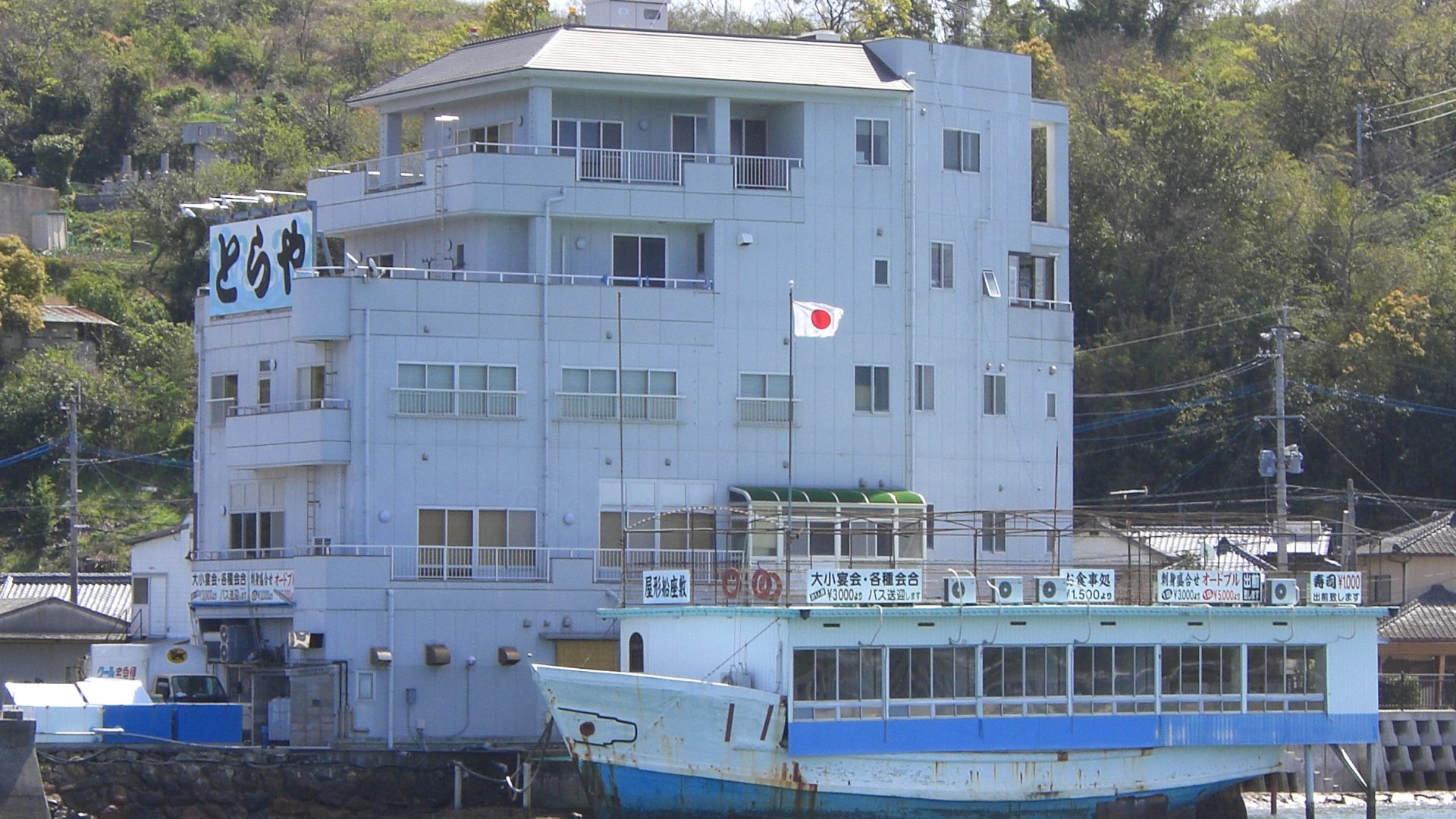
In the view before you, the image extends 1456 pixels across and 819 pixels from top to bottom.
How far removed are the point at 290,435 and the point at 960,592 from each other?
56.3 feet

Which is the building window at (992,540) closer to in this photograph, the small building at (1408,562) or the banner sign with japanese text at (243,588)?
the small building at (1408,562)

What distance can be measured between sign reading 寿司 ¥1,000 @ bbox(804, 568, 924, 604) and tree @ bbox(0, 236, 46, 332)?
50122 mm

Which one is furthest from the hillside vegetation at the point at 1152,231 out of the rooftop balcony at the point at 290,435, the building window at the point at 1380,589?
the rooftop balcony at the point at 290,435

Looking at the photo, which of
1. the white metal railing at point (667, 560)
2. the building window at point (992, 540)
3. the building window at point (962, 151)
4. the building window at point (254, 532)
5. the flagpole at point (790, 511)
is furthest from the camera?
the building window at point (962, 151)

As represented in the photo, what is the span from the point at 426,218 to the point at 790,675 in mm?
17709

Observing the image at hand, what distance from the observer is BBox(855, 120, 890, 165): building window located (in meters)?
56.6

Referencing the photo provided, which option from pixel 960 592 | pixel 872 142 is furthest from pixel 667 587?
pixel 872 142

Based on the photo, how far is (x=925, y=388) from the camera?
188 ft

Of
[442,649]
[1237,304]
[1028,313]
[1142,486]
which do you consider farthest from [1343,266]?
[442,649]

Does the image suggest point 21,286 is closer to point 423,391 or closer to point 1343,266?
point 423,391

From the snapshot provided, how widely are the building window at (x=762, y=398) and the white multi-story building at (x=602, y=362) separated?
78 millimetres

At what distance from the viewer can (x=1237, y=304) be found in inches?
3383

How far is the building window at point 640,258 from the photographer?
182ft

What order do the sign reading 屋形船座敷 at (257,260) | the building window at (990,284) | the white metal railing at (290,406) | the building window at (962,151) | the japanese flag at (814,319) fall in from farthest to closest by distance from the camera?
the building window at (990,284) < the building window at (962,151) < the sign reading 屋形船座敷 at (257,260) < the white metal railing at (290,406) < the japanese flag at (814,319)
